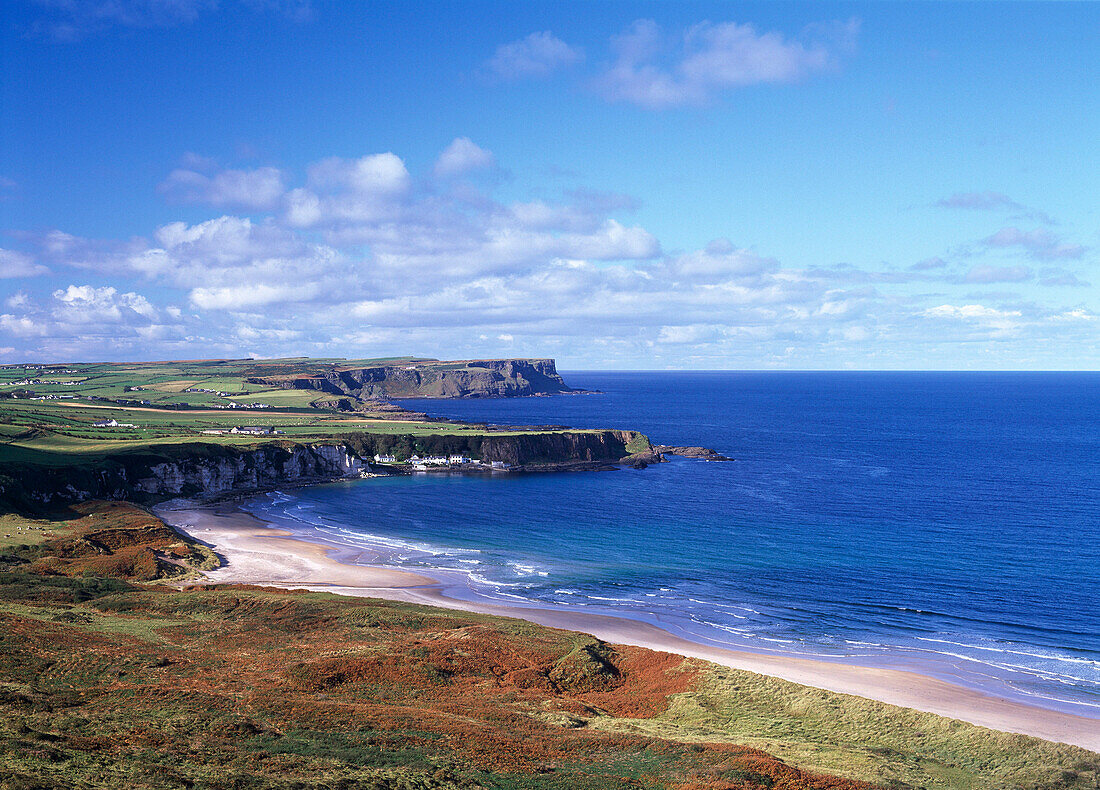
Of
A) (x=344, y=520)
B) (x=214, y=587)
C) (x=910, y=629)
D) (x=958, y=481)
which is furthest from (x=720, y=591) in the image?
(x=958, y=481)

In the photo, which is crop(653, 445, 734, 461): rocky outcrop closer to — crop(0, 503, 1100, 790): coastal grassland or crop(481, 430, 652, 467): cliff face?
crop(481, 430, 652, 467): cliff face

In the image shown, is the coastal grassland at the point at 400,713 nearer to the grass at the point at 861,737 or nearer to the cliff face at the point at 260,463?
the grass at the point at 861,737

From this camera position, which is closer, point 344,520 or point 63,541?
point 63,541

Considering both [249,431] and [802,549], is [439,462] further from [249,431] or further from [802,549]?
[802,549]

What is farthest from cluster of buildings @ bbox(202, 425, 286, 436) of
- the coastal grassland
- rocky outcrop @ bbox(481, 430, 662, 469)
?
the coastal grassland

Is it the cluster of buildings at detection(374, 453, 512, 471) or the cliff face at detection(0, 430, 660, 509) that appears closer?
the cliff face at detection(0, 430, 660, 509)

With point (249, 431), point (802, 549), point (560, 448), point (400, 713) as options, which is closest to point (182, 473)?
point (249, 431)

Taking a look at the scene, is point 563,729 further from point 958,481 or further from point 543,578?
point 958,481

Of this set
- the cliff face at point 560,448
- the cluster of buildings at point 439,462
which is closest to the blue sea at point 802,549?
the cluster of buildings at point 439,462
